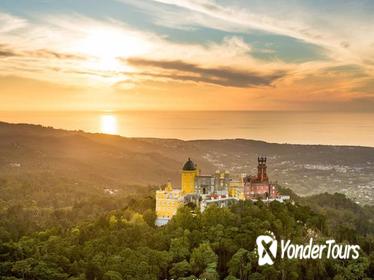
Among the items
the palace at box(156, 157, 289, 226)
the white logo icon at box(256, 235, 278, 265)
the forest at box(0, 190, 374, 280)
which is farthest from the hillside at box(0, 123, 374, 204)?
the white logo icon at box(256, 235, 278, 265)

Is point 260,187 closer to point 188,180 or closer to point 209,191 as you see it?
point 209,191

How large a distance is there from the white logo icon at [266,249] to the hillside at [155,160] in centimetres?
8041

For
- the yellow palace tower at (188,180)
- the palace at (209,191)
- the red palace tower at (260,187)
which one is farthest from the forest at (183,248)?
the yellow palace tower at (188,180)

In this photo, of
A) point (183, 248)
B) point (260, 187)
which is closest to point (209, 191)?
point (260, 187)

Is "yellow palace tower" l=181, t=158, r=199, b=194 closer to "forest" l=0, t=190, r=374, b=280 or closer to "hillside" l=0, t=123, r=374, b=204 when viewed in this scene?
"forest" l=0, t=190, r=374, b=280

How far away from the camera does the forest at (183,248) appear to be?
126 ft

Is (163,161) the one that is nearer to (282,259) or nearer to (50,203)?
(50,203)

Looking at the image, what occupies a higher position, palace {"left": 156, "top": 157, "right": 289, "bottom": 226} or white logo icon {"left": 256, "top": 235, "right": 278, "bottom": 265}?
palace {"left": 156, "top": 157, "right": 289, "bottom": 226}

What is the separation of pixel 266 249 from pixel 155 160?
409 ft

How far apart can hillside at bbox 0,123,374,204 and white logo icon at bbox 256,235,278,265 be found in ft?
264

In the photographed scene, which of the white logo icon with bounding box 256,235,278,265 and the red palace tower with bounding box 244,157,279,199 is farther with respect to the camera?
the red palace tower with bounding box 244,157,279,199

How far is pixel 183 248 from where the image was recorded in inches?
1612

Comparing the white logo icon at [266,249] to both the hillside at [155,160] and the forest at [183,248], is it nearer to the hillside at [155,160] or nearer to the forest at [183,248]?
the forest at [183,248]

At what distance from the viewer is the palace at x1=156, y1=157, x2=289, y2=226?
48.5m
